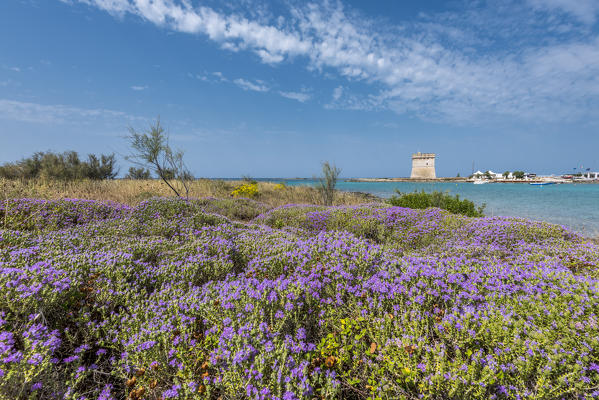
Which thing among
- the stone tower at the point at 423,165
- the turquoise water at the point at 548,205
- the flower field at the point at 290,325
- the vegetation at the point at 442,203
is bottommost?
the turquoise water at the point at 548,205

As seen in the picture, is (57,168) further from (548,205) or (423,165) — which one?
(423,165)

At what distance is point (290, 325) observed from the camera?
7.98 feet

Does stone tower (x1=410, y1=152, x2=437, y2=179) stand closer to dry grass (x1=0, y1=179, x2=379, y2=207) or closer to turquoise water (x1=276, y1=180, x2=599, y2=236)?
turquoise water (x1=276, y1=180, x2=599, y2=236)

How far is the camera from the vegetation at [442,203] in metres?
10.0

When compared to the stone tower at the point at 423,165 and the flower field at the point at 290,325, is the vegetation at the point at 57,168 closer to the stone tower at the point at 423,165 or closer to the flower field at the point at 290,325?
the flower field at the point at 290,325

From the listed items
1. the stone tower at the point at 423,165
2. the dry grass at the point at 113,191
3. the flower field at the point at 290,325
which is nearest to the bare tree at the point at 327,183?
the dry grass at the point at 113,191

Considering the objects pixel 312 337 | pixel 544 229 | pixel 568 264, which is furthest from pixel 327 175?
pixel 312 337

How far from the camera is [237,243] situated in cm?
437

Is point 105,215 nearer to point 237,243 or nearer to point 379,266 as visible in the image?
point 237,243

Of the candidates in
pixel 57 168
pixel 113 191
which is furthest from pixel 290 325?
pixel 57 168

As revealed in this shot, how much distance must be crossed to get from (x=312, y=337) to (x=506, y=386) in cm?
150

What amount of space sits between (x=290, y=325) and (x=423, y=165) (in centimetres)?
7537

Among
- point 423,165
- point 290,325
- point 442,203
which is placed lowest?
point 290,325

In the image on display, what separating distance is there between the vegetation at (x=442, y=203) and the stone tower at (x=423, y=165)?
63139 millimetres
